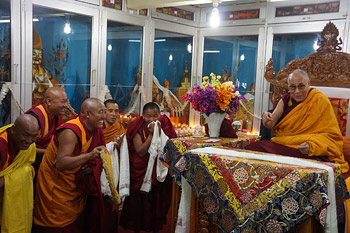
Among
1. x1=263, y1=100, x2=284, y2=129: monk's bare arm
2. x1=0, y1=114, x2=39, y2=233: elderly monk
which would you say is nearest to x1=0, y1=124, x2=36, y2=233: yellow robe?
x1=0, y1=114, x2=39, y2=233: elderly monk

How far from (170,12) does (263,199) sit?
4.67 metres

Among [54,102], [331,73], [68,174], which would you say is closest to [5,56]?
[54,102]

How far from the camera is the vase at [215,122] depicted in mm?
3123

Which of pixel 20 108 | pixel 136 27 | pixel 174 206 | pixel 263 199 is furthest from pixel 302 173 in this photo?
pixel 136 27

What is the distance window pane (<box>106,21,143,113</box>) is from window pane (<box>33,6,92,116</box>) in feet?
1.30

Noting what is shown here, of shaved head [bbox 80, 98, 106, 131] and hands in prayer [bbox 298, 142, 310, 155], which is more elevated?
shaved head [bbox 80, 98, 106, 131]

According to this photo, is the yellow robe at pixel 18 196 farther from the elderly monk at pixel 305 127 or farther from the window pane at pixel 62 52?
the window pane at pixel 62 52

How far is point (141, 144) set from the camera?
130 inches

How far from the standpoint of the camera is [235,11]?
20.1 ft

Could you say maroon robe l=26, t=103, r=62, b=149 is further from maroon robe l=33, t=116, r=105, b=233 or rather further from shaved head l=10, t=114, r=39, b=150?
shaved head l=10, t=114, r=39, b=150

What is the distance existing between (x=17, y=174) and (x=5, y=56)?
220 centimetres

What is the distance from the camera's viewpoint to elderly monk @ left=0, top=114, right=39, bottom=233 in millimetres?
2408

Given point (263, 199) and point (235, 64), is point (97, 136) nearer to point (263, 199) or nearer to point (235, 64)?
point (263, 199)

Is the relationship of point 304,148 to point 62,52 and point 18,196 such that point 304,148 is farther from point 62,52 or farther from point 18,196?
point 62,52
